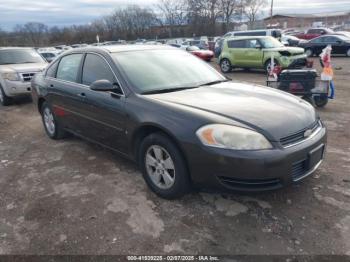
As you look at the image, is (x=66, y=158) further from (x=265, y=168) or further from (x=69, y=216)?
(x=265, y=168)

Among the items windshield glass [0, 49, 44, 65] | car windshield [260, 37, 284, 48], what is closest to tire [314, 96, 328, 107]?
car windshield [260, 37, 284, 48]

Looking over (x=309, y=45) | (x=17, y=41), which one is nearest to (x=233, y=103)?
(x=309, y=45)

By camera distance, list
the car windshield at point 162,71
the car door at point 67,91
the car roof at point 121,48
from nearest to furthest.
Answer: the car windshield at point 162,71
the car roof at point 121,48
the car door at point 67,91

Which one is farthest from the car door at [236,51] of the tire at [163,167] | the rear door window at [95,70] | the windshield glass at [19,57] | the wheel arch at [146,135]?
the tire at [163,167]

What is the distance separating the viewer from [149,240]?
2811 millimetres

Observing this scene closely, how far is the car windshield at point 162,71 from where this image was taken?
373 centimetres

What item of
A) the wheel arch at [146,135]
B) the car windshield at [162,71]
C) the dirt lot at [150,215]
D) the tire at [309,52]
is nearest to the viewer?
the dirt lot at [150,215]

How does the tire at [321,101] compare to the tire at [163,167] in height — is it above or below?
below

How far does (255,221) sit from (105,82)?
2136mm

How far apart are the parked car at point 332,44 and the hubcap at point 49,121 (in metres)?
19.6

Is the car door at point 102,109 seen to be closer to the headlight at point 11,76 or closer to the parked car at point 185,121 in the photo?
the parked car at point 185,121

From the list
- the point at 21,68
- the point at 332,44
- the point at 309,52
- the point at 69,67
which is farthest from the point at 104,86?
the point at 309,52

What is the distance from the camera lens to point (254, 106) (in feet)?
10.7

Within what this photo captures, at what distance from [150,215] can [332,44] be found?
21.0 metres
